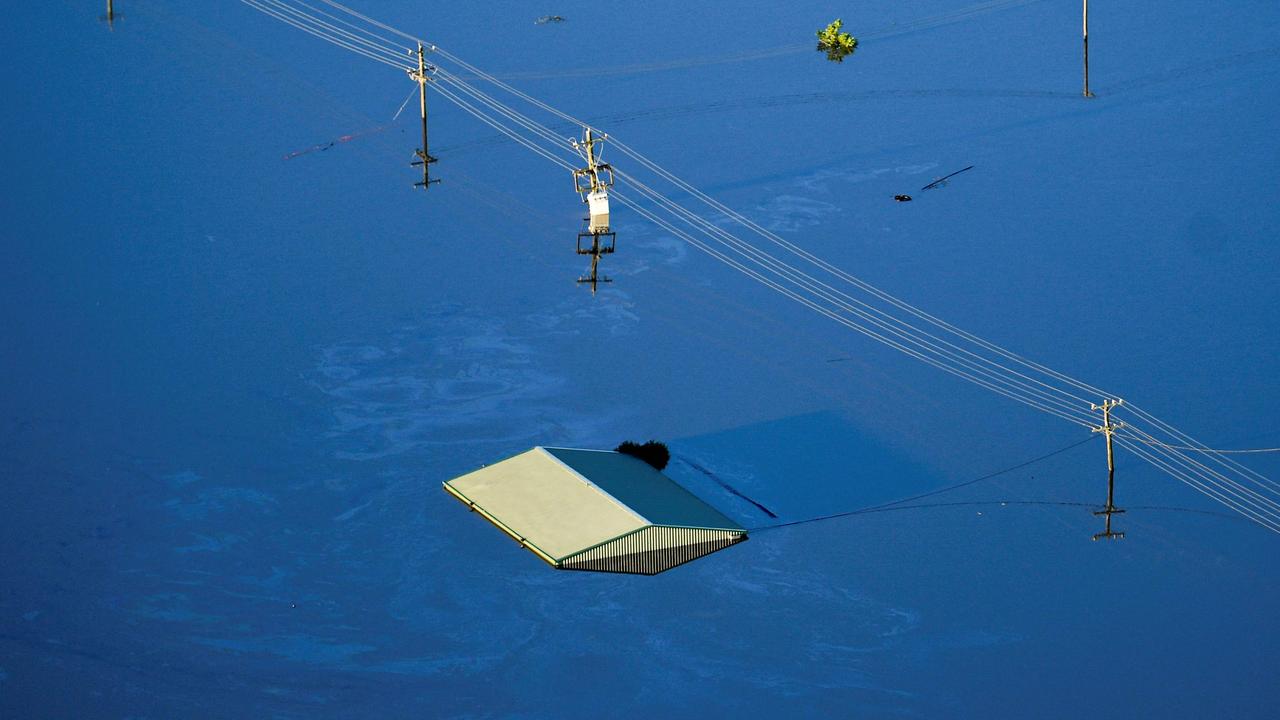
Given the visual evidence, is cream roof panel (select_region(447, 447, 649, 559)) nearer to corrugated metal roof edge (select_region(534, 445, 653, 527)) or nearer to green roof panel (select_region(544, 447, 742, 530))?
corrugated metal roof edge (select_region(534, 445, 653, 527))

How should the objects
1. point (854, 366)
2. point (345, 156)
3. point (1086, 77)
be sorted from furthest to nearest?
point (1086, 77)
point (345, 156)
point (854, 366)

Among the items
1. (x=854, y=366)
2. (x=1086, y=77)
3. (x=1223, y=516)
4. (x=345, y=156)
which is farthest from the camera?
(x=1086, y=77)

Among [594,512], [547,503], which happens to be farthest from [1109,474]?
[547,503]

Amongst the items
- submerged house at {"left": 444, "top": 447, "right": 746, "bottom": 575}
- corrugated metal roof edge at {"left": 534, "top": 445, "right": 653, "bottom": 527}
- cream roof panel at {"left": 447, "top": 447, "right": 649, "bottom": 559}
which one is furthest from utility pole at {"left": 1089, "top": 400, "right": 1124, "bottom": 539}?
cream roof panel at {"left": 447, "top": 447, "right": 649, "bottom": 559}

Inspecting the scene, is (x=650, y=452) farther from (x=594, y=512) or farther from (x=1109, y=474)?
(x=1109, y=474)

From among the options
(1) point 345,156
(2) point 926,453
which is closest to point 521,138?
(1) point 345,156

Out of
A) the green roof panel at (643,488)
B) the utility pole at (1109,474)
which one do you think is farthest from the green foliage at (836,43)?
the green roof panel at (643,488)

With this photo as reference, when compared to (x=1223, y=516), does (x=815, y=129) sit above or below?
above

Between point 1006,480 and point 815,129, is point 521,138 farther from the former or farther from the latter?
point 1006,480
